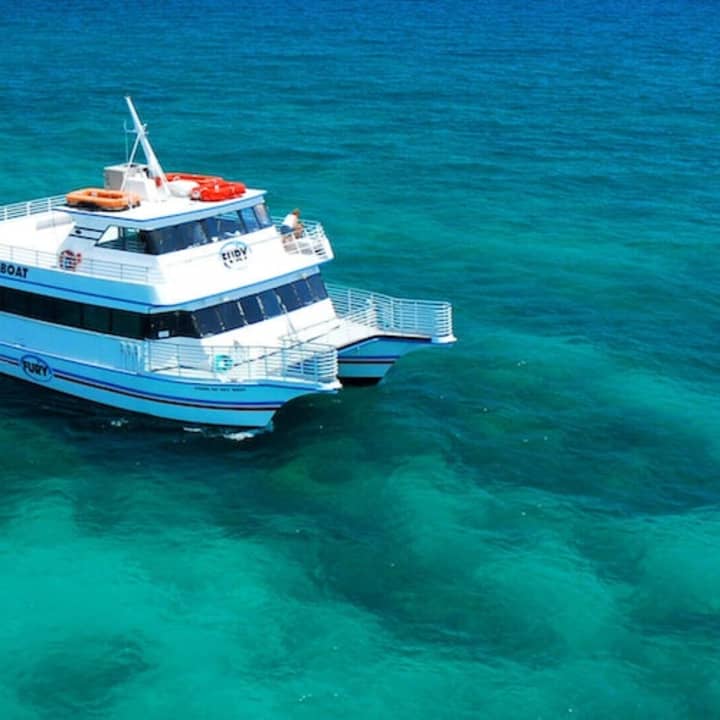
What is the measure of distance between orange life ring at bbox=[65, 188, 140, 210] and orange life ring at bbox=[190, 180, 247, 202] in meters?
1.76

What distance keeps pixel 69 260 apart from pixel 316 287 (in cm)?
723

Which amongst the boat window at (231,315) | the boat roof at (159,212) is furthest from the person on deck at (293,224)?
the boat window at (231,315)

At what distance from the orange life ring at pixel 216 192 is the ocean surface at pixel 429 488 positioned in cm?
657

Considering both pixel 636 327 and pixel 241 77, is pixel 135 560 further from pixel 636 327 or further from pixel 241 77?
pixel 241 77

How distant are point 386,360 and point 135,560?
1126cm

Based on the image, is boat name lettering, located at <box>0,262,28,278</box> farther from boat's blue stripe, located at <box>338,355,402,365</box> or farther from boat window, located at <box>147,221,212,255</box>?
boat's blue stripe, located at <box>338,355,402,365</box>

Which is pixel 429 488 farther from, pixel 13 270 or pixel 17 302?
pixel 13 270

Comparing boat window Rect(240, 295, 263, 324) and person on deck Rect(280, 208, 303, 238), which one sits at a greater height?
person on deck Rect(280, 208, 303, 238)

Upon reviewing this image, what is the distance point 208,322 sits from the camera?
34781 millimetres

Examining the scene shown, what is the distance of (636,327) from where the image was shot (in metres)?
43.1

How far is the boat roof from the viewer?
34844mm

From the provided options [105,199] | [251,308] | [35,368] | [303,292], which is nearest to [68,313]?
[35,368]

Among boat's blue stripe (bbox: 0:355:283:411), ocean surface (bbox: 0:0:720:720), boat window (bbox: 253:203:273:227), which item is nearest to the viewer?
ocean surface (bbox: 0:0:720:720)

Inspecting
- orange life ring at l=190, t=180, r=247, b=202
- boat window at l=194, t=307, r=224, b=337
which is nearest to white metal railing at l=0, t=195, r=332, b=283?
orange life ring at l=190, t=180, r=247, b=202
